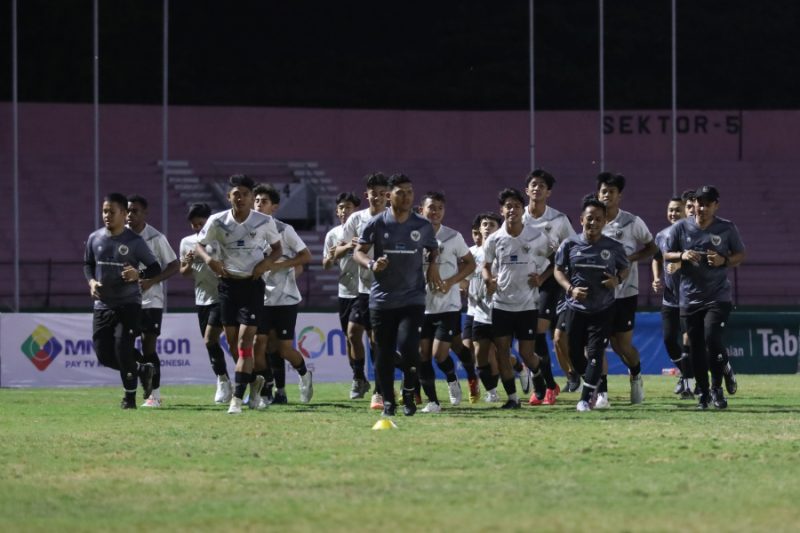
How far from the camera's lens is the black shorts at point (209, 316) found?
53.3 feet

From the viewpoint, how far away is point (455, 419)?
13211mm

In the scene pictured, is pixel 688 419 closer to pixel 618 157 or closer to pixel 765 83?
pixel 618 157

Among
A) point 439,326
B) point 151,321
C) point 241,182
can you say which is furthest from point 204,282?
point 439,326

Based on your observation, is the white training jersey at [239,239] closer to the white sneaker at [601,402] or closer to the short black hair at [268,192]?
the short black hair at [268,192]

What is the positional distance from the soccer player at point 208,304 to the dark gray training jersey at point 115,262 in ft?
4.03

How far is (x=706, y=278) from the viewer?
566 inches

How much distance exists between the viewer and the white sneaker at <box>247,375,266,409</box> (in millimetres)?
14883

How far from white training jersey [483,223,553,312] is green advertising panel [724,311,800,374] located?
940cm

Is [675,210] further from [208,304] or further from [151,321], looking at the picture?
[151,321]

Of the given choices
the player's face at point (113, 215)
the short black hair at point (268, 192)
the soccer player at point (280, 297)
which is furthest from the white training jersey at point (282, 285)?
the player's face at point (113, 215)

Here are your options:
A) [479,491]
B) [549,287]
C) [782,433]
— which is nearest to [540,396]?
[549,287]

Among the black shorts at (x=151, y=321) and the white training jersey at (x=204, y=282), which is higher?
the white training jersey at (x=204, y=282)

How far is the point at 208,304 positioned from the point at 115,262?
2094 millimetres

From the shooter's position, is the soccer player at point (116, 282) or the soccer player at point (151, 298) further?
the soccer player at point (151, 298)
